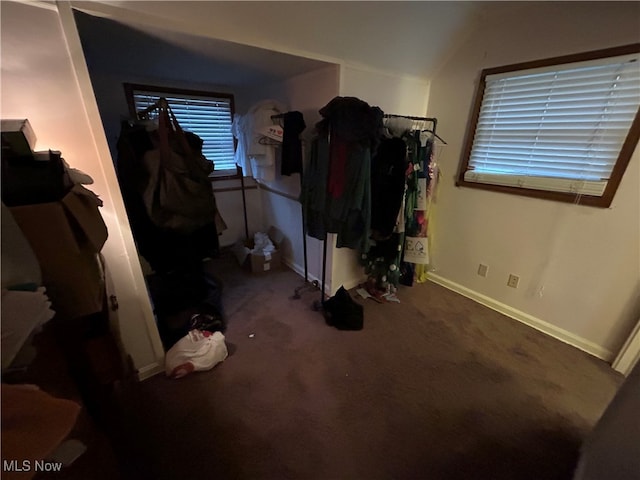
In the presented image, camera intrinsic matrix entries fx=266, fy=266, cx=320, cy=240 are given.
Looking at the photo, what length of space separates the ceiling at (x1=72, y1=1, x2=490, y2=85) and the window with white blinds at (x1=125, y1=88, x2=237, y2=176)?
0.56 m

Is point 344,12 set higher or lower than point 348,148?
higher

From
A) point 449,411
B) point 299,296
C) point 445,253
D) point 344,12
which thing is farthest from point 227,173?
point 449,411

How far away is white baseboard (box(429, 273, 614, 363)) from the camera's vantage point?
1.92 meters

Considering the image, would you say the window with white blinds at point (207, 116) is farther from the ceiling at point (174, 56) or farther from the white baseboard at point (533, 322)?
the white baseboard at point (533, 322)

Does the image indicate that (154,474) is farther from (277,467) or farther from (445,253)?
(445,253)

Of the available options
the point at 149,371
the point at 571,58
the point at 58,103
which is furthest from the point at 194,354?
the point at 571,58

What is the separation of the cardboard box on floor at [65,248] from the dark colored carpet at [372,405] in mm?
612

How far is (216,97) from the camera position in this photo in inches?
114

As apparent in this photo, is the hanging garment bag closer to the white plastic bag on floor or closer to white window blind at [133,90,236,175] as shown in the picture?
the white plastic bag on floor

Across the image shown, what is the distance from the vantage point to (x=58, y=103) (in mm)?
1086

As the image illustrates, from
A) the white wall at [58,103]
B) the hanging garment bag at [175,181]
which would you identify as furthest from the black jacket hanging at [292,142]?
the white wall at [58,103]

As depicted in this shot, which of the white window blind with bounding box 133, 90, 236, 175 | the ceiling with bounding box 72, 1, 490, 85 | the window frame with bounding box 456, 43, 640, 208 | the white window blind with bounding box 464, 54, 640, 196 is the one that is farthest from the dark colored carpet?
the white window blind with bounding box 133, 90, 236, 175

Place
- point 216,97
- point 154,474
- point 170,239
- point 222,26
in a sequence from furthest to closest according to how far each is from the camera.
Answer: point 216,97, point 170,239, point 222,26, point 154,474

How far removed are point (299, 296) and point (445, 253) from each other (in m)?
1.50
